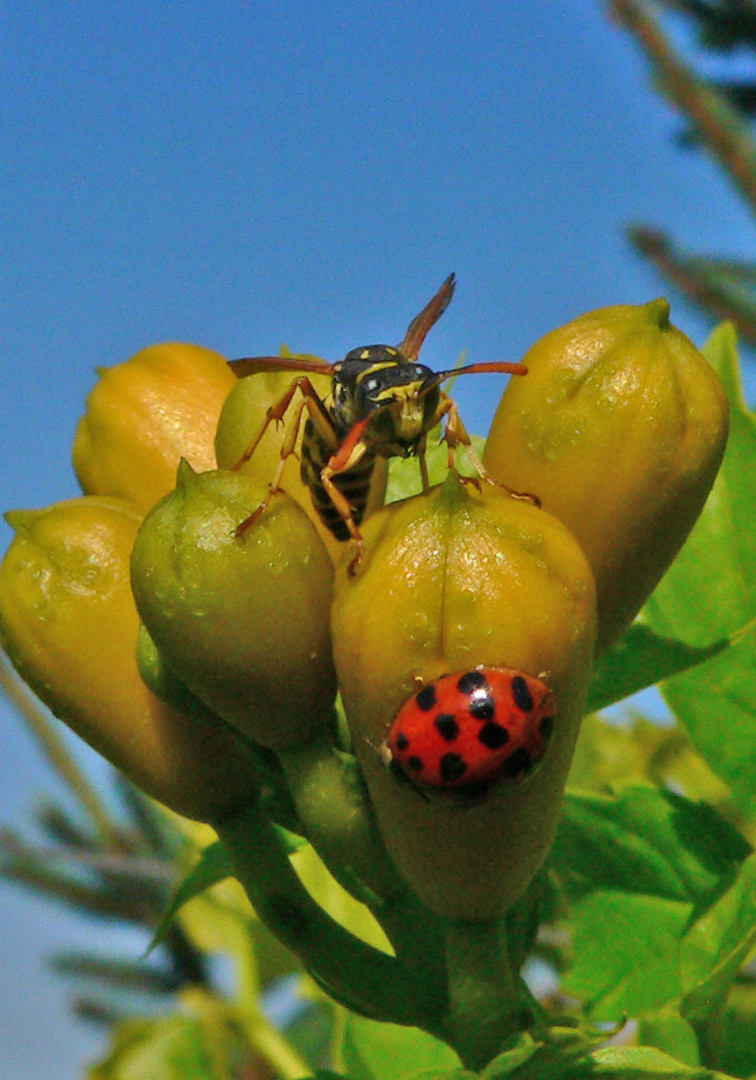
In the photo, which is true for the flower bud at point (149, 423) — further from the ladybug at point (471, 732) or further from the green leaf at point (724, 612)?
the green leaf at point (724, 612)

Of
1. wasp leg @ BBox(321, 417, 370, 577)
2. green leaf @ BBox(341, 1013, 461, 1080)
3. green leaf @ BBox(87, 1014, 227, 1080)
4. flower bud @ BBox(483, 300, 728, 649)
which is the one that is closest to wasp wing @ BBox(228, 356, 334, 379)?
wasp leg @ BBox(321, 417, 370, 577)

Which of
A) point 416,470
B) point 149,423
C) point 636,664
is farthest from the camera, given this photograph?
point 416,470

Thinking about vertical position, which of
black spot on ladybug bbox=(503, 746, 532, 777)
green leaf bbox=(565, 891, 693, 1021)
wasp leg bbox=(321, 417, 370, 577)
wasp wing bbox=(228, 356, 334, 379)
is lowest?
green leaf bbox=(565, 891, 693, 1021)

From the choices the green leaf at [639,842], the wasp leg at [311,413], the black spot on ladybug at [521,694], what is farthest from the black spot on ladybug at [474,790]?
the green leaf at [639,842]

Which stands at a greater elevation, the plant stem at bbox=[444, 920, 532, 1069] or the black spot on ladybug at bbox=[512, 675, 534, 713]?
the black spot on ladybug at bbox=[512, 675, 534, 713]

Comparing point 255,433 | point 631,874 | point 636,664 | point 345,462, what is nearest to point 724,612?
point 636,664

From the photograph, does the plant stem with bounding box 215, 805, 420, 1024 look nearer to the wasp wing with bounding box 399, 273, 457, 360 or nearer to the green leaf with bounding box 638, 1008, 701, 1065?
the green leaf with bounding box 638, 1008, 701, 1065

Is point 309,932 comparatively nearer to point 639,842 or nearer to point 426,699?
point 426,699
